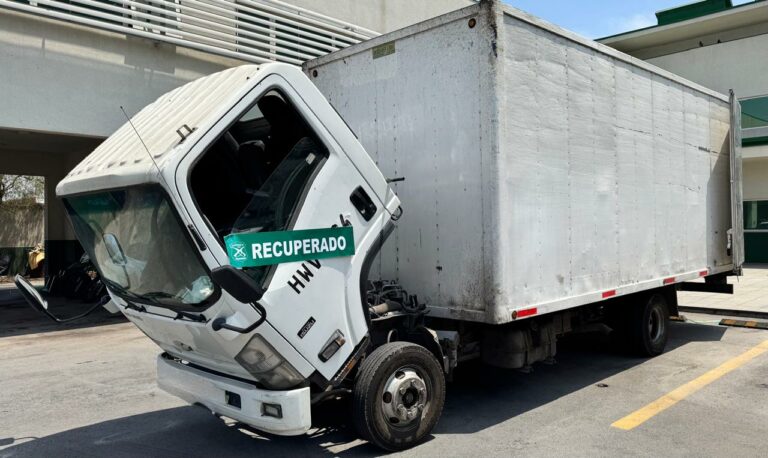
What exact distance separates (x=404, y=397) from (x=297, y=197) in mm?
1789

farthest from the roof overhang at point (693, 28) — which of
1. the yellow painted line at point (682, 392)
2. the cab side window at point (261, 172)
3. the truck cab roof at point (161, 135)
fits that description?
the truck cab roof at point (161, 135)

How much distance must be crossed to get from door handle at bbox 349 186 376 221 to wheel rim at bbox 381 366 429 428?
1.21 m

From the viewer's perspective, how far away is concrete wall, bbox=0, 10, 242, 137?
1030cm

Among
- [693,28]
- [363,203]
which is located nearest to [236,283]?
[363,203]

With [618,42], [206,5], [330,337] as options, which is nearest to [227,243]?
[330,337]

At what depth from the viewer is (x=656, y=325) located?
8.18 m

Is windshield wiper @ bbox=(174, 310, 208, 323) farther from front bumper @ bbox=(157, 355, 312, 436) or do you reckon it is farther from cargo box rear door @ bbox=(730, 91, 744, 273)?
cargo box rear door @ bbox=(730, 91, 744, 273)

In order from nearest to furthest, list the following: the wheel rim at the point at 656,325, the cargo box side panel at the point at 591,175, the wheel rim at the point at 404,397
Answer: the wheel rim at the point at 404,397 → the cargo box side panel at the point at 591,175 → the wheel rim at the point at 656,325

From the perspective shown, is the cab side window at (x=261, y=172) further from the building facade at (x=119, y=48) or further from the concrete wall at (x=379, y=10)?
the concrete wall at (x=379, y=10)

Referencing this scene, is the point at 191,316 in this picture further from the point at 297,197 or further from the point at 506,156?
the point at 506,156

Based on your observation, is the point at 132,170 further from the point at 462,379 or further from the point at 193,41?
the point at 193,41

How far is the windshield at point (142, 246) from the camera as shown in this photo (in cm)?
369

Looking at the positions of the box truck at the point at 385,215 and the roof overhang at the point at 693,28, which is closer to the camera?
the box truck at the point at 385,215

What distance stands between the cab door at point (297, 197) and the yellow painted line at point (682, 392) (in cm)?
266
